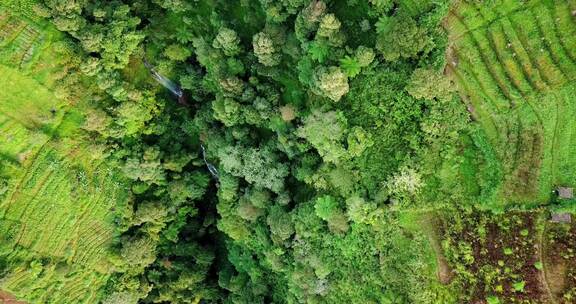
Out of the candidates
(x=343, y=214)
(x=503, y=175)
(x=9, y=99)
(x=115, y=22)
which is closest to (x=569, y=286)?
(x=503, y=175)

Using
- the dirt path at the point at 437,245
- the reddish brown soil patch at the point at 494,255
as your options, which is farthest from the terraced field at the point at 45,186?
the reddish brown soil patch at the point at 494,255

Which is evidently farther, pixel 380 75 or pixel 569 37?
pixel 380 75

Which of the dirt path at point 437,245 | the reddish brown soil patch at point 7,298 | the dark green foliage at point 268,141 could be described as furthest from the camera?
the reddish brown soil patch at point 7,298

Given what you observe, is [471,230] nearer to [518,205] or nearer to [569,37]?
[518,205]

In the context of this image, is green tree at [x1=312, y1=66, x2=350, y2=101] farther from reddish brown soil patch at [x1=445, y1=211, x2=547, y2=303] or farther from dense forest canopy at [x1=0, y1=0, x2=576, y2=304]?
reddish brown soil patch at [x1=445, y1=211, x2=547, y2=303]

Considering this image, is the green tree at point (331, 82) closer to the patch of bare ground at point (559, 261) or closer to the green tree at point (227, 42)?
the green tree at point (227, 42)

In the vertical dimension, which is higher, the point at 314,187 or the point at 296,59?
the point at 296,59
